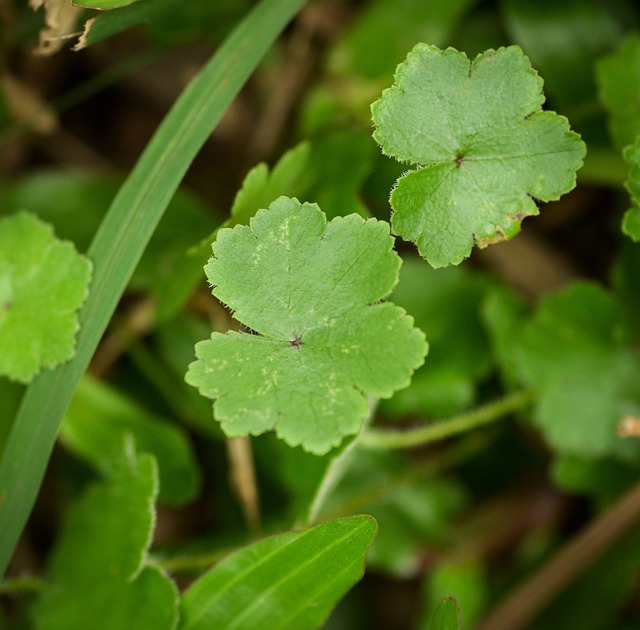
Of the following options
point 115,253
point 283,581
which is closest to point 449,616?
point 283,581

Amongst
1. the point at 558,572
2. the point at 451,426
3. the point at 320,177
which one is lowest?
the point at 558,572

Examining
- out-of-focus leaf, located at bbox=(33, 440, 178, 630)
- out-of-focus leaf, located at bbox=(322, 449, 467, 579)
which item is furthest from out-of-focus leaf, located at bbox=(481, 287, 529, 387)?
out-of-focus leaf, located at bbox=(33, 440, 178, 630)

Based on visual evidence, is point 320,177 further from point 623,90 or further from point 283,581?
point 283,581

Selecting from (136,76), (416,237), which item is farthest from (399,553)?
(136,76)

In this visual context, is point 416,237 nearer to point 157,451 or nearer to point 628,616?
point 157,451

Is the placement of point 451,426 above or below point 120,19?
below

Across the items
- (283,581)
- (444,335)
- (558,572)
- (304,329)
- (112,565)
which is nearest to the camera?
(304,329)

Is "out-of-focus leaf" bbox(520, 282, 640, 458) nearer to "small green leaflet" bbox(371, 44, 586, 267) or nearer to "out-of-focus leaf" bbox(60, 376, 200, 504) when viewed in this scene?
"small green leaflet" bbox(371, 44, 586, 267)
